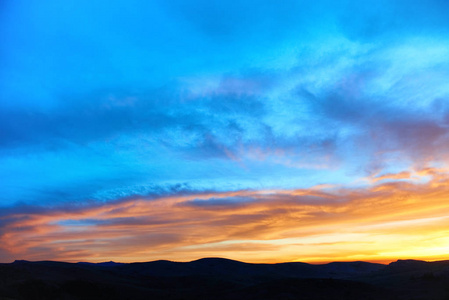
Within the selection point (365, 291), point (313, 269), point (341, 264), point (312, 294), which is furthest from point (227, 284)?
point (341, 264)

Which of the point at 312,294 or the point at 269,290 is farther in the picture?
the point at 269,290

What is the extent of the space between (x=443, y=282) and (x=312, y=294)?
19191 mm

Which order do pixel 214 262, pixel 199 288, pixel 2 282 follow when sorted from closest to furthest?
pixel 2 282
pixel 199 288
pixel 214 262

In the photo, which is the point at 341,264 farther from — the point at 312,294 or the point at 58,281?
the point at 58,281

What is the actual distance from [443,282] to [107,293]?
48.6 meters

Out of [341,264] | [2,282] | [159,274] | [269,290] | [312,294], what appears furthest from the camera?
[341,264]

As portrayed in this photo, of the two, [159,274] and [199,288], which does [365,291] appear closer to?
[199,288]

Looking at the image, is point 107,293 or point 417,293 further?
point 107,293

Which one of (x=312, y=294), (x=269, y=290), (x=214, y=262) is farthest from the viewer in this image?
(x=214, y=262)

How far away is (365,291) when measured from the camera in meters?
49.9

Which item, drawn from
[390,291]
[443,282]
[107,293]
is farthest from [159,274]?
[443,282]

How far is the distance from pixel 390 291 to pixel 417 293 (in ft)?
14.0

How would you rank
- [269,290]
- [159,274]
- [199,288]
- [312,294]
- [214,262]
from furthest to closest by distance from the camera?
[214,262] < [159,274] < [199,288] < [269,290] < [312,294]

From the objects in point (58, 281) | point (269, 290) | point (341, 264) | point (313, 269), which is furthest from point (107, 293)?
point (341, 264)
